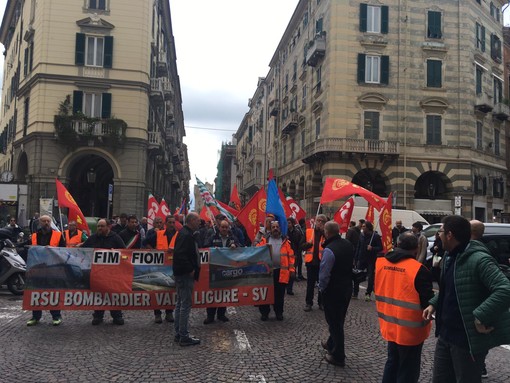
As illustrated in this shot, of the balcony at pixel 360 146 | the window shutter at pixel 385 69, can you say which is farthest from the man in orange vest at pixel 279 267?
the window shutter at pixel 385 69

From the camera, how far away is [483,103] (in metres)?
30.7

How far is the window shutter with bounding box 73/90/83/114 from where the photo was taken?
2741 cm

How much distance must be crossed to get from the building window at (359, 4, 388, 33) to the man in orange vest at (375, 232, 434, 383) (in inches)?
1115

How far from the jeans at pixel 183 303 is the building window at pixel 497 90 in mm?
33352

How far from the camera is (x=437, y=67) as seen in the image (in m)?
30.0

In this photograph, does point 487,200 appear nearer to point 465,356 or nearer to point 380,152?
point 380,152

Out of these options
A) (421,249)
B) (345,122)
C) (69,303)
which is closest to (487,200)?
(345,122)

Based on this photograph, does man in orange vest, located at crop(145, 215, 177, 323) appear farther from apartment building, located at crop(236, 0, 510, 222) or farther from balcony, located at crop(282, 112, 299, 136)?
balcony, located at crop(282, 112, 299, 136)

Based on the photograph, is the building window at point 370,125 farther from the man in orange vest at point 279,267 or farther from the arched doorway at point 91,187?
the man in orange vest at point 279,267

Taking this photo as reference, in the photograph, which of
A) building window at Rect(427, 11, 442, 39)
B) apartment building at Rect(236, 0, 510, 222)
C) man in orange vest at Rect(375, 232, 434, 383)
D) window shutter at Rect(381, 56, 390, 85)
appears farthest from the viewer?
building window at Rect(427, 11, 442, 39)

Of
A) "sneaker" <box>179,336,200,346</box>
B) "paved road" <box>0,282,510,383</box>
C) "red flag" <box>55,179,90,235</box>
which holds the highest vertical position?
"red flag" <box>55,179,90,235</box>

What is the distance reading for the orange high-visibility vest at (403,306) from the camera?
408cm

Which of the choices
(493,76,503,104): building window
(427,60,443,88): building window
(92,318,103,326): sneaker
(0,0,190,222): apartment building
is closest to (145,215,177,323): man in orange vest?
(92,318,103,326): sneaker

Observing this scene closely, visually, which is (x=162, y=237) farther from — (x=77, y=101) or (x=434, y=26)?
(x=434, y=26)
